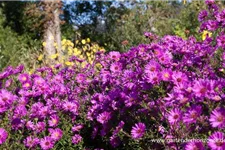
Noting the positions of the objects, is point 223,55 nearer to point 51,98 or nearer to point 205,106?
point 205,106

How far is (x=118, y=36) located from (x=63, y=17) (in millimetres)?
4437

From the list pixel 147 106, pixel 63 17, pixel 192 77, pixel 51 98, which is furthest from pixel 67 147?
pixel 63 17

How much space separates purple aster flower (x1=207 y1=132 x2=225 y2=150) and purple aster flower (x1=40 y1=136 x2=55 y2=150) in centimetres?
140

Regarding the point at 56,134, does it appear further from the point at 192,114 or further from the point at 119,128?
the point at 192,114

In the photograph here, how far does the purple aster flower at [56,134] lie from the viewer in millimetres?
2805

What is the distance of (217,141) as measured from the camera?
1.67 meters

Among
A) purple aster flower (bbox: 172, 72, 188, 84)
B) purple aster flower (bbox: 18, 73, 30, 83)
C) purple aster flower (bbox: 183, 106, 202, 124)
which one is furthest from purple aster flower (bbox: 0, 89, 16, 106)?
purple aster flower (bbox: 183, 106, 202, 124)

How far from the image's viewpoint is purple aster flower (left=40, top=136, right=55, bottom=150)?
2748 mm

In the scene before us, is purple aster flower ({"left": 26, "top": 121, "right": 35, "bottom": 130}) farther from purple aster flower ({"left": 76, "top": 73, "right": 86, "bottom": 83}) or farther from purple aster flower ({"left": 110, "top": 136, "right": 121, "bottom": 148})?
purple aster flower ({"left": 76, "top": 73, "right": 86, "bottom": 83})

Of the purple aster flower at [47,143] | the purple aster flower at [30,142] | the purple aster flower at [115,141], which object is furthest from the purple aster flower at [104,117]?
the purple aster flower at [30,142]

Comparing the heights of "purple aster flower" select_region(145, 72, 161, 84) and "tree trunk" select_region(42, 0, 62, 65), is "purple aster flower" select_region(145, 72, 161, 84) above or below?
below

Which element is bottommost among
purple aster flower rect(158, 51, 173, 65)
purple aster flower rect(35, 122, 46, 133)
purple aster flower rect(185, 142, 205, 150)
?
purple aster flower rect(35, 122, 46, 133)

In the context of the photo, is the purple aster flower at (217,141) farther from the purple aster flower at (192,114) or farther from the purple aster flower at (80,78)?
the purple aster flower at (80,78)

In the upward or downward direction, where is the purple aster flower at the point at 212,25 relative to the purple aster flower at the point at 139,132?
upward
